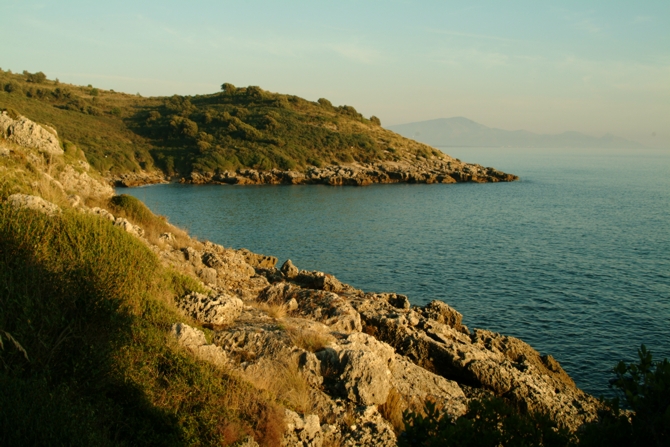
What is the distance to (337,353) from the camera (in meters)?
9.75

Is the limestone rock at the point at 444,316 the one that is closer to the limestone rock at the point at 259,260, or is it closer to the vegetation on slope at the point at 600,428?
the limestone rock at the point at 259,260

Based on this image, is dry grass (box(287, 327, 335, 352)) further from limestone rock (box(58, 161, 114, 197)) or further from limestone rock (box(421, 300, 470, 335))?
limestone rock (box(58, 161, 114, 197))

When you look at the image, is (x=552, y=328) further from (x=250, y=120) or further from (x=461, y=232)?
(x=250, y=120)

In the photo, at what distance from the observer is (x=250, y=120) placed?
101500mm

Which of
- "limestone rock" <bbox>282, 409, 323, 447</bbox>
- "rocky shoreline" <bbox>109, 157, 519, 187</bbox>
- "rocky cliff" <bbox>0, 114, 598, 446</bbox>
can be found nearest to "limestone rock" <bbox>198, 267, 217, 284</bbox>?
"rocky cliff" <bbox>0, 114, 598, 446</bbox>

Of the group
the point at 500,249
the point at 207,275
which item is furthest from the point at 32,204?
the point at 500,249

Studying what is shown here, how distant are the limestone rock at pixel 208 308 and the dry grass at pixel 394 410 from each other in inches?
150

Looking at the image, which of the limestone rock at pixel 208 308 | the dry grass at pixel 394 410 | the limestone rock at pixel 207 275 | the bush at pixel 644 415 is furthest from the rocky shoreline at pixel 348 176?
the bush at pixel 644 415

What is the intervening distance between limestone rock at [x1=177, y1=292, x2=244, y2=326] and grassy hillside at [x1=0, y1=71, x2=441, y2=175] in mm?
68080

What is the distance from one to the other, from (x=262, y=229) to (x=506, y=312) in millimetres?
23381

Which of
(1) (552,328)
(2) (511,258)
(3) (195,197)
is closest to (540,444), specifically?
(1) (552,328)

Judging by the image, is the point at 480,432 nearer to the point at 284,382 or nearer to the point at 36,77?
the point at 284,382

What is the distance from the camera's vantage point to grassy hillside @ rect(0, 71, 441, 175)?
3211 inches

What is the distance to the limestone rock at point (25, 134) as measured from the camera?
2122cm
